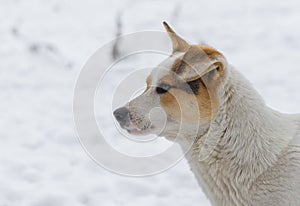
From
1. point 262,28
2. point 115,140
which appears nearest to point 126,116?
point 115,140

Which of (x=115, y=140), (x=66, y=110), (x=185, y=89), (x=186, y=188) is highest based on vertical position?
(x=66, y=110)

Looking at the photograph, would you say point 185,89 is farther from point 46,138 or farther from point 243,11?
point 243,11

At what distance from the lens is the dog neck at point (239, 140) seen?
2791 mm

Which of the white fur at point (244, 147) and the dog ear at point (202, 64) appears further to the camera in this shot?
the white fur at point (244, 147)

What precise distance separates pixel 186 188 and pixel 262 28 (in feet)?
12.0

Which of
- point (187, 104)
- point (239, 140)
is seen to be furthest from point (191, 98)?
point (239, 140)

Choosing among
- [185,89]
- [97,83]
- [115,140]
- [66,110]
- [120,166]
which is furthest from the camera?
[97,83]

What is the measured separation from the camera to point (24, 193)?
4043mm

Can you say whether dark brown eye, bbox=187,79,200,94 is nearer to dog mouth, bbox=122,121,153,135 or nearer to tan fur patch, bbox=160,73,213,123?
tan fur patch, bbox=160,73,213,123

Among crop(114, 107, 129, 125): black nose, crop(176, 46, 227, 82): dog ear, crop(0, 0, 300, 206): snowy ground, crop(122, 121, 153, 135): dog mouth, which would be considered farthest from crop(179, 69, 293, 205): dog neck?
crop(0, 0, 300, 206): snowy ground

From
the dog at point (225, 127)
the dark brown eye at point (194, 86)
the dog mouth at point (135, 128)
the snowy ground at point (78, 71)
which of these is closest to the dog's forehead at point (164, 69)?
the dog at point (225, 127)

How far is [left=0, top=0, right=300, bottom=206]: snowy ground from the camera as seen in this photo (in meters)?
4.16

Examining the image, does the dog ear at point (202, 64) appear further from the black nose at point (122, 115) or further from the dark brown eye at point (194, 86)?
the black nose at point (122, 115)

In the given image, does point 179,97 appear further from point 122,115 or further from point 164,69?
point 122,115
